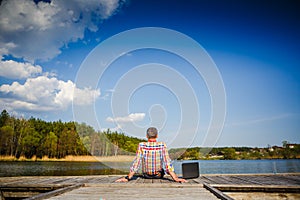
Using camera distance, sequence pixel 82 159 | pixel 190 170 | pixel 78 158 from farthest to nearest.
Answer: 1. pixel 78 158
2. pixel 82 159
3. pixel 190 170

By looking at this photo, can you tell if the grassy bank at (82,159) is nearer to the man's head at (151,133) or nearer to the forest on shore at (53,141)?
the forest on shore at (53,141)

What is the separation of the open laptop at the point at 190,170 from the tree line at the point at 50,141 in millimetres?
42896

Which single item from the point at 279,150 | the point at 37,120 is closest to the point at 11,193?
the point at 37,120

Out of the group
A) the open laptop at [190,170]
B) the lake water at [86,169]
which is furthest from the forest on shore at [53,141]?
the open laptop at [190,170]

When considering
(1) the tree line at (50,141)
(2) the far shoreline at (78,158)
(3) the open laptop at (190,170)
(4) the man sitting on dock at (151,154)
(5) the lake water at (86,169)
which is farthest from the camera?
(1) the tree line at (50,141)

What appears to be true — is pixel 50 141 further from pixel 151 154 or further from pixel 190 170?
pixel 151 154

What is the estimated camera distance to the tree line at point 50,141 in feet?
172

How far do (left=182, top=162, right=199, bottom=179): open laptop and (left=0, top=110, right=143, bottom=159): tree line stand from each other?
42.9 m

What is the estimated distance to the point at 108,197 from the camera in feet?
13.0

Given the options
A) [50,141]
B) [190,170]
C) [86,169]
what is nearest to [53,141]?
[50,141]

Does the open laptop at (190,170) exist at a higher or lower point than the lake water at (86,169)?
higher

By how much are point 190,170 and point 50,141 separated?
180ft

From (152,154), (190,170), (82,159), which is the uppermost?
(152,154)

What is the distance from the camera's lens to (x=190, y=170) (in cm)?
713
